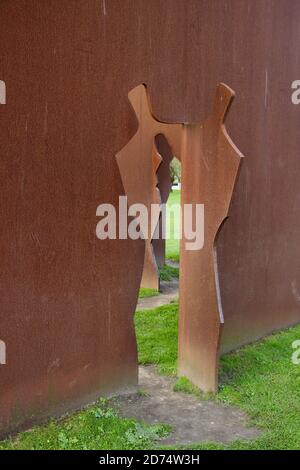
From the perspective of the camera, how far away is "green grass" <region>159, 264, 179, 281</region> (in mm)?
9080

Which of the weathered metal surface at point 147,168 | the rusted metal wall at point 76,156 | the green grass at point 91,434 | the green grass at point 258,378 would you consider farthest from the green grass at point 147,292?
the green grass at point 91,434

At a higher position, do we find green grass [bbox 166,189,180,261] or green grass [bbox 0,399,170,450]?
green grass [bbox 166,189,180,261]

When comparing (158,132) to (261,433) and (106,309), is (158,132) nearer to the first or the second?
(106,309)

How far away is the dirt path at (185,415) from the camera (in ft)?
12.8

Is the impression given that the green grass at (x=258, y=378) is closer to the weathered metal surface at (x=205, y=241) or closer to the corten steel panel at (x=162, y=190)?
the weathered metal surface at (x=205, y=241)

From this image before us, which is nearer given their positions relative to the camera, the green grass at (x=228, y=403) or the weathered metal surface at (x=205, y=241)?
the green grass at (x=228, y=403)

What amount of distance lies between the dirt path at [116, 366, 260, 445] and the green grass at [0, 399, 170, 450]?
0.44 feet

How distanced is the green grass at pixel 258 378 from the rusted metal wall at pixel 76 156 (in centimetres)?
83

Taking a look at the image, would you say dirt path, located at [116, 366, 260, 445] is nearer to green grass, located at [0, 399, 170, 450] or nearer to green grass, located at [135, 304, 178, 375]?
green grass, located at [0, 399, 170, 450]

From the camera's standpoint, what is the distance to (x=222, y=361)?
17.3 ft

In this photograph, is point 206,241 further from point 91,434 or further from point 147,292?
point 147,292

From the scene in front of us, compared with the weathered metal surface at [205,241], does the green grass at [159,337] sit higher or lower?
lower

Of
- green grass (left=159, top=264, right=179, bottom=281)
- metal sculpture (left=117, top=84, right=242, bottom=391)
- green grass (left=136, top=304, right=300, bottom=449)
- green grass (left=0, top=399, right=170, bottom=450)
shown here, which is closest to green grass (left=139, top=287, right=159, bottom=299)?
green grass (left=159, top=264, right=179, bottom=281)

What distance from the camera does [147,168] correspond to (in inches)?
328
